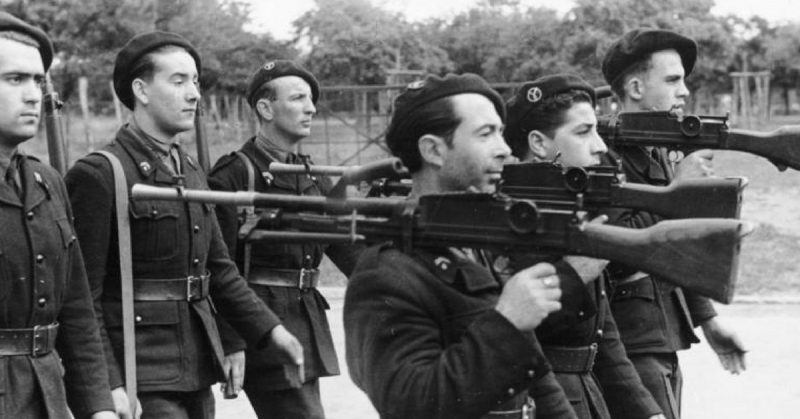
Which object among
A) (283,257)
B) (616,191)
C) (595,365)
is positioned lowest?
(595,365)

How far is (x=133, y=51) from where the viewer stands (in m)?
4.88

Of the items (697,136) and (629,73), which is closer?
(697,136)

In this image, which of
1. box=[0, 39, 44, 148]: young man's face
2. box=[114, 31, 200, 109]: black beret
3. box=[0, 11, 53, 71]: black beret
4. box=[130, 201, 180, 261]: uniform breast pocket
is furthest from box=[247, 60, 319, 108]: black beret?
box=[0, 39, 44, 148]: young man's face

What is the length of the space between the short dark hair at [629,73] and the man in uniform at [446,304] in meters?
2.36

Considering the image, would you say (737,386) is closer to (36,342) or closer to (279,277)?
(279,277)

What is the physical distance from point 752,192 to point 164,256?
16937 mm

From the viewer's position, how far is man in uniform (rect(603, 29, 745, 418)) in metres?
5.06

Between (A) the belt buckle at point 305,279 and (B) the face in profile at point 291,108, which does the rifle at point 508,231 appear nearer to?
(A) the belt buckle at point 305,279

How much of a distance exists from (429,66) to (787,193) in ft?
28.8

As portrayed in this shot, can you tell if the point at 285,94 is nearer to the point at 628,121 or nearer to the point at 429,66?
the point at 628,121

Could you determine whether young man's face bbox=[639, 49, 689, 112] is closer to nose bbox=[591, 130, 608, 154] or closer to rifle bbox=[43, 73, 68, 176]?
nose bbox=[591, 130, 608, 154]

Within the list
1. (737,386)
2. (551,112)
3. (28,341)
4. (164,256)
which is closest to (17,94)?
(28,341)

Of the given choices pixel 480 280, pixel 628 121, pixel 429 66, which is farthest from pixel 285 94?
pixel 429 66

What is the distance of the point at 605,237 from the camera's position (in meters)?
3.04
